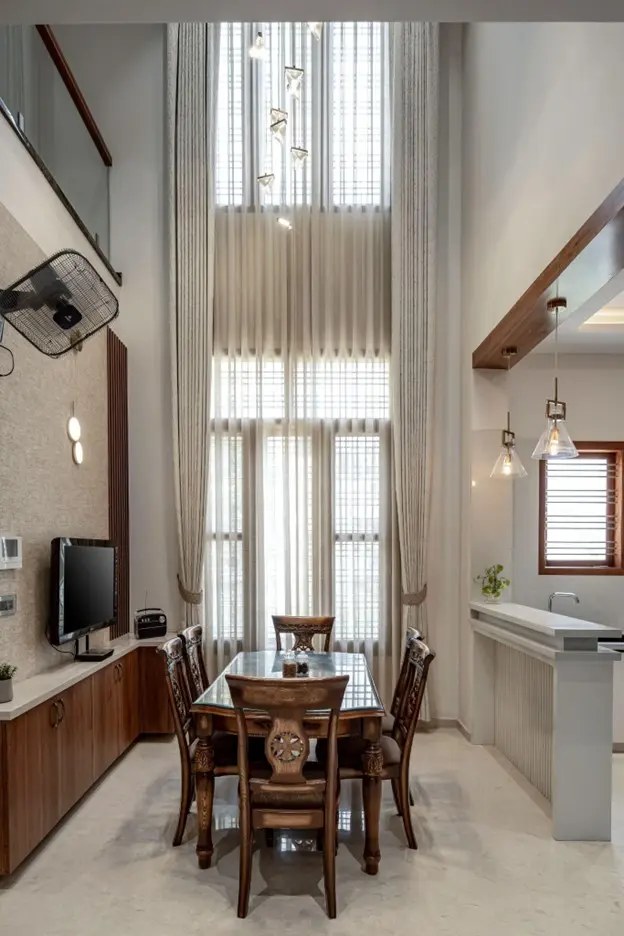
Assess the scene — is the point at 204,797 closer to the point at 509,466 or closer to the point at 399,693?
the point at 399,693

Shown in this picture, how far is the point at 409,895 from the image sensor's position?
3.01 m

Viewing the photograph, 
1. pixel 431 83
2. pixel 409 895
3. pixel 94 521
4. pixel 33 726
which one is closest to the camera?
pixel 409 895

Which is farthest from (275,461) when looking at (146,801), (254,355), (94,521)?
(146,801)

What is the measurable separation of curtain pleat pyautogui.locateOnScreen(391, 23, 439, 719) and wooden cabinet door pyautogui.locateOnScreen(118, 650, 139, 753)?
2041 millimetres

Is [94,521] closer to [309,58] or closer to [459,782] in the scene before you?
[459,782]

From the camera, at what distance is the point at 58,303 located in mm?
3277

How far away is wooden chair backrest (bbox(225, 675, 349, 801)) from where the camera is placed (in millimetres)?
2773

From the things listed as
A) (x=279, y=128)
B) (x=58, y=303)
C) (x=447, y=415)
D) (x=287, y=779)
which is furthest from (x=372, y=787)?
(x=279, y=128)

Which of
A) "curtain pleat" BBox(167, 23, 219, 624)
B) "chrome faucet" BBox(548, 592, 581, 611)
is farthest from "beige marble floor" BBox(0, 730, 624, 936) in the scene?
"curtain pleat" BBox(167, 23, 219, 624)

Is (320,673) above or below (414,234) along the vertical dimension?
below

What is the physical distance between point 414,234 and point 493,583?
2.83 m

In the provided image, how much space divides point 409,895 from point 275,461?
3503 mm

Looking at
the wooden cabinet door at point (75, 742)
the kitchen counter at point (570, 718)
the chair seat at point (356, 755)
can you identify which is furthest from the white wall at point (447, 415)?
the wooden cabinet door at point (75, 742)

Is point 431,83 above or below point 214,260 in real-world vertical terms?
above
